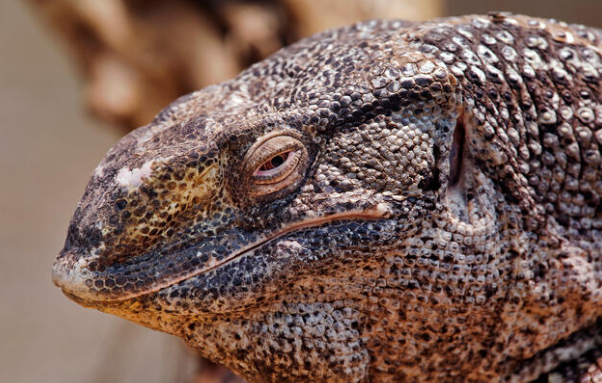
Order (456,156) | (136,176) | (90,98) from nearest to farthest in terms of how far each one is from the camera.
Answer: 1. (136,176)
2. (456,156)
3. (90,98)

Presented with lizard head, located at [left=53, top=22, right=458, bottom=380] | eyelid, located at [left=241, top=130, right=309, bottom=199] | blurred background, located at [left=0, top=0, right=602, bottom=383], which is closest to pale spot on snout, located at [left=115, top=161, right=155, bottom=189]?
lizard head, located at [left=53, top=22, right=458, bottom=380]

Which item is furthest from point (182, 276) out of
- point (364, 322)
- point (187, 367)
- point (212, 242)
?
point (187, 367)

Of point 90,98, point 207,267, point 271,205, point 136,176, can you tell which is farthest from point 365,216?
point 90,98

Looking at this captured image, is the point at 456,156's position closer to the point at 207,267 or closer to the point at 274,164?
the point at 274,164

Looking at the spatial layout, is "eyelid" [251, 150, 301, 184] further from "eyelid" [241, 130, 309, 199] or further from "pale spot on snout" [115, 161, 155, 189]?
"pale spot on snout" [115, 161, 155, 189]

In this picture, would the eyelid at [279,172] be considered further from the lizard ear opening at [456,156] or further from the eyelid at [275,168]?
the lizard ear opening at [456,156]

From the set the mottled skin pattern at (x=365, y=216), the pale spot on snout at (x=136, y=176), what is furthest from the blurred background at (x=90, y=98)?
the pale spot on snout at (x=136, y=176)
